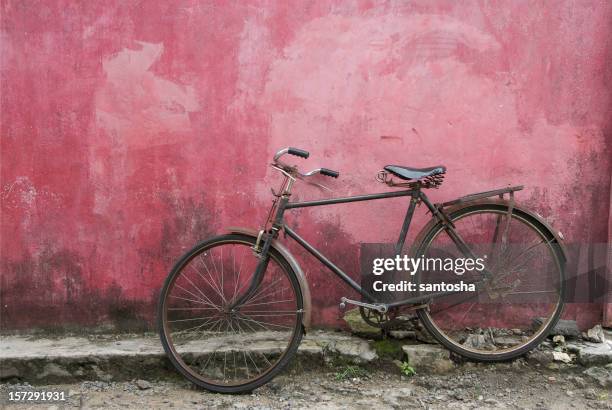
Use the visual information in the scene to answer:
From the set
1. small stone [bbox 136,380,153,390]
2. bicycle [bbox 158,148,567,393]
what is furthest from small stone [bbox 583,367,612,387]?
small stone [bbox 136,380,153,390]

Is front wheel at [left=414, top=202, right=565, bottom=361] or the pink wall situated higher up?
the pink wall

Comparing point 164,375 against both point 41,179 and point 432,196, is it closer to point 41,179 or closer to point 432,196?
point 41,179

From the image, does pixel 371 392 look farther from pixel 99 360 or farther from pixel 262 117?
pixel 262 117

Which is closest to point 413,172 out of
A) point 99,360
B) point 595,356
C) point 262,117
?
point 262,117

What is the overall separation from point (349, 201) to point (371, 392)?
117 cm

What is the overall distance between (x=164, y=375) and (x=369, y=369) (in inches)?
51.3

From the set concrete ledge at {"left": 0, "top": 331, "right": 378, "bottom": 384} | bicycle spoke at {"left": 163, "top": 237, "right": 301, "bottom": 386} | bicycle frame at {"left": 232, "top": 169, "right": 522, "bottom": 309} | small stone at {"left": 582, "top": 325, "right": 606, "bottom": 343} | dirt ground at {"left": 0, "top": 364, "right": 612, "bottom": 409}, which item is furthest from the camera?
bicycle spoke at {"left": 163, "top": 237, "right": 301, "bottom": 386}

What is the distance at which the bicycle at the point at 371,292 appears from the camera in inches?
134

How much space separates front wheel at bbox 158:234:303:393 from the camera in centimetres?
342

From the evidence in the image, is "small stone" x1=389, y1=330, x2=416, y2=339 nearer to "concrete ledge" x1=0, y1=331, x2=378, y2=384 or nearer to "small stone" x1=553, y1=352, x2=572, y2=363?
"concrete ledge" x1=0, y1=331, x2=378, y2=384

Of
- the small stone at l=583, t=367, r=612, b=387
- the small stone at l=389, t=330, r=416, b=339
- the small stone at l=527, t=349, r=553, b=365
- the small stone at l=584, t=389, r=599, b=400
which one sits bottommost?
the small stone at l=584, t=389, r=599, b=400

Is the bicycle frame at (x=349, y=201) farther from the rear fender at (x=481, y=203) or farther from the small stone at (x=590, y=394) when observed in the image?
the small stone at (x=590, y=394)

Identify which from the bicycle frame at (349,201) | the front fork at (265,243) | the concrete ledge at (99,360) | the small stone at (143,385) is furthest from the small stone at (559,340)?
the small stone at (143,385)

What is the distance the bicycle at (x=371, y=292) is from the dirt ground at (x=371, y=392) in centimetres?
12
